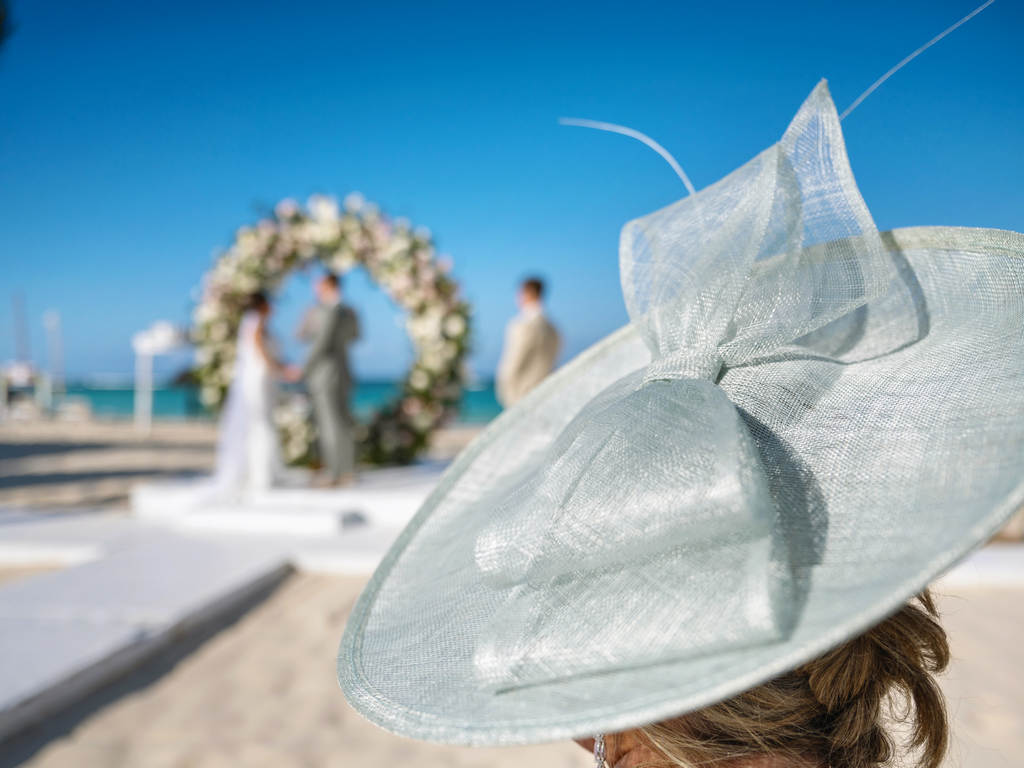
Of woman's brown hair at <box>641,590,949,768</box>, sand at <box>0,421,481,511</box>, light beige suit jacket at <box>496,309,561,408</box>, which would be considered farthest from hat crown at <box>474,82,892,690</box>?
sand at <box>0,421,481,511</box>

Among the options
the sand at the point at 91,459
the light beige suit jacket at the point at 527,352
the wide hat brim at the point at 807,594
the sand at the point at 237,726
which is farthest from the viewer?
the sand at the point at 91,459

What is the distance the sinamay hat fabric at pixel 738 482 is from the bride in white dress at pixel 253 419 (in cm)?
650

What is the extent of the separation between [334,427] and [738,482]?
7.29 meters

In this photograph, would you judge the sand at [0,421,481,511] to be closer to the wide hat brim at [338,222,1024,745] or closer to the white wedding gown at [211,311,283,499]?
the white wedding gown at [211,311,283,499]

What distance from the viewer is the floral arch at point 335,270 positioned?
891cm

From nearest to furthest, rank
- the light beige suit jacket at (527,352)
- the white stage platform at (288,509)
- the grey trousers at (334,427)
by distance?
the white stage platform at (288,509) < the light beige suit jacket at (527,352) < the grey trousers at (334,427)

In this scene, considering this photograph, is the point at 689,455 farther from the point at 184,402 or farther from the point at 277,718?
the point at 184,402

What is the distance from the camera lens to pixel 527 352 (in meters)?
6.77

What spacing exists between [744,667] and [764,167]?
477 millimetres

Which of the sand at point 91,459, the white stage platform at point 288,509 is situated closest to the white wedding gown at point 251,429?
the white stage platform at point 288,509

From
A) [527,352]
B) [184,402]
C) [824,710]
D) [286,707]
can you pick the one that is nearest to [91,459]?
[527,352]

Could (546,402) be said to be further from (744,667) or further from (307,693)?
(307,693)

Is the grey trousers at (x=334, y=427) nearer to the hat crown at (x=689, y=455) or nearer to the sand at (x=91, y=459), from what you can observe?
the sand at (x=91, y=459)

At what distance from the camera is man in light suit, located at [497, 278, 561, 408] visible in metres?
6.77
